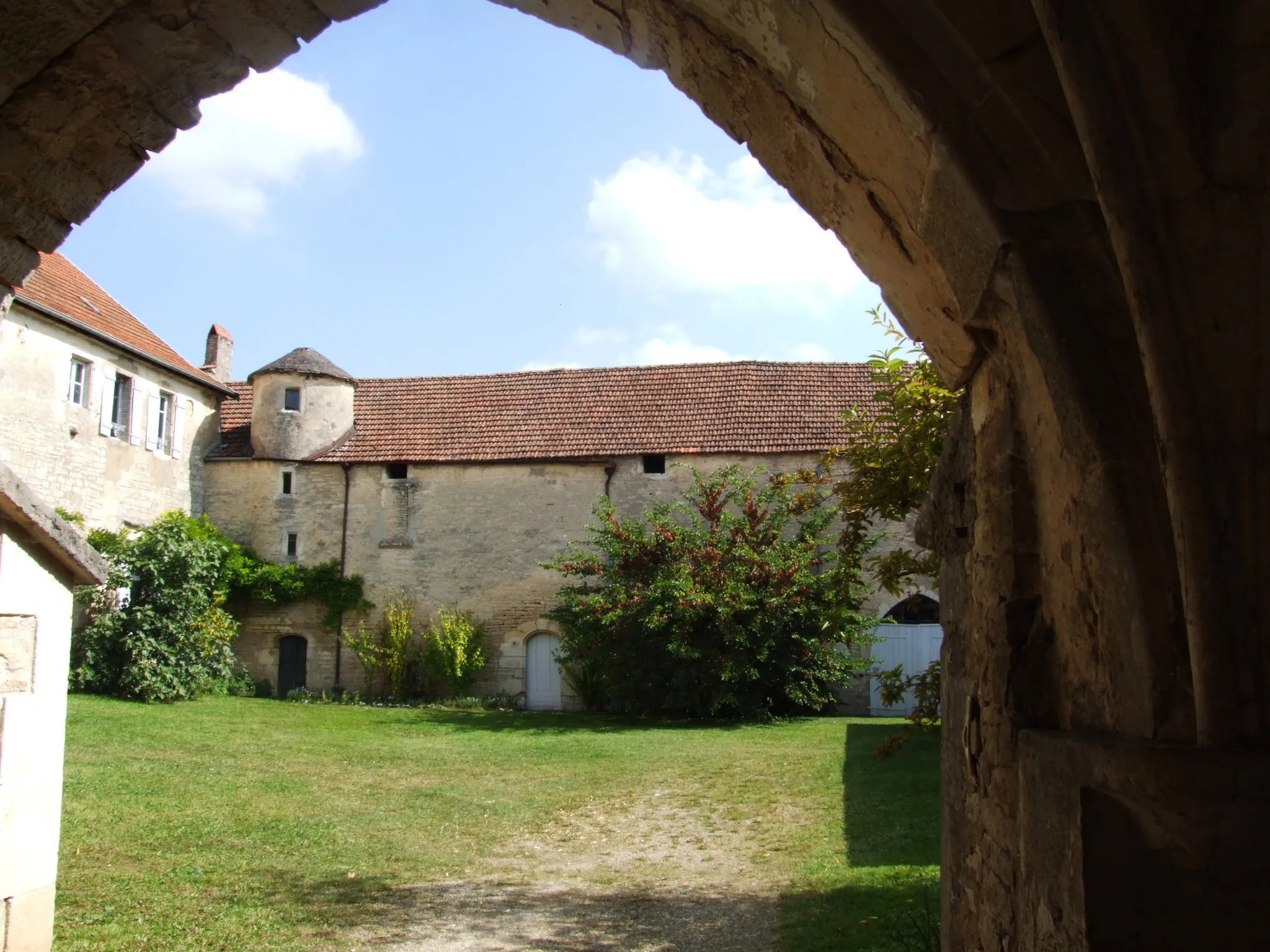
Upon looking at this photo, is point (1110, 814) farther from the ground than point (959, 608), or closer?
closer

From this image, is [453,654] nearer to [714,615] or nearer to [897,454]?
[714,615]

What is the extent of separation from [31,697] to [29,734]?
0.18m

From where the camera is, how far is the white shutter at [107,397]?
18203 mm

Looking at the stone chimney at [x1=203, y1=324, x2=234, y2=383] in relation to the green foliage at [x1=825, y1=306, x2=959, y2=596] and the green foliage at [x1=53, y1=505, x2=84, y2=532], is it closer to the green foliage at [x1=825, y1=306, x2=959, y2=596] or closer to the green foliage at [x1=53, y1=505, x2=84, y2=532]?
the green foliage at [x1=53, y1=505, x2=84, y2=532]

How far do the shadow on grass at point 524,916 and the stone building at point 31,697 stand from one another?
154 cm

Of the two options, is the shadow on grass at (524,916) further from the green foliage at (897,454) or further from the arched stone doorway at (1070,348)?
the arched stone doorway at (1070,348)

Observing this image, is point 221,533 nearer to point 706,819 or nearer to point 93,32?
point 706,819

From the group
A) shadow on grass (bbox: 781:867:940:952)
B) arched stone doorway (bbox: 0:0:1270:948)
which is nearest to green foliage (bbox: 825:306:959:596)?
shadow on grass (bbox: 781:867:940:952)

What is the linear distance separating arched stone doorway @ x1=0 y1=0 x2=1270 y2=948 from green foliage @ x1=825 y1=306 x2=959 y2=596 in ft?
10.3

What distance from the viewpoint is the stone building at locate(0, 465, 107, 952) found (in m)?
4.70

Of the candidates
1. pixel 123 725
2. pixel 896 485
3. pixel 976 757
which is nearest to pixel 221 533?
pixel 123 725

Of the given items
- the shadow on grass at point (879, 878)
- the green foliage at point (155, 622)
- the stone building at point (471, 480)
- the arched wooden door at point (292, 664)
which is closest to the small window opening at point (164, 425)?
the stone building at point (471, 480)

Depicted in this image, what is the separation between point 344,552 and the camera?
837 inches

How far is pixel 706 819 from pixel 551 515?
485 inches
